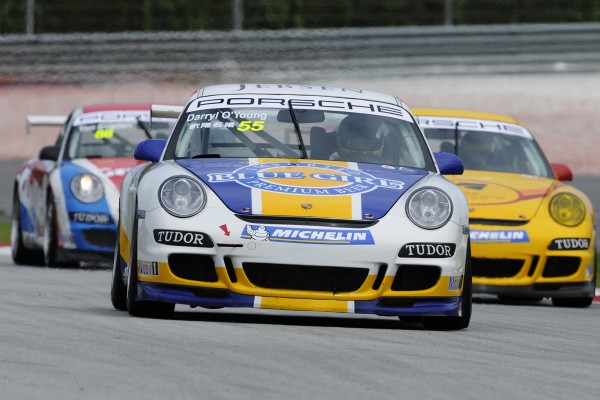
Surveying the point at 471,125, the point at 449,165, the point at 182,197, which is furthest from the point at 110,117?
the point at 182,197

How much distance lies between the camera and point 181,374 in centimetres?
606

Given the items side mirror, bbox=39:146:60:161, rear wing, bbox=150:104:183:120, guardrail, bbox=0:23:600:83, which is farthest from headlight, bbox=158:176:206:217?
guardrail, bbox=0:23:600:83

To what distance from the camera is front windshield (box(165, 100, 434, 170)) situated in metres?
8.89

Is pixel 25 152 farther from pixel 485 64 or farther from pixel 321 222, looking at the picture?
pixel 321 222

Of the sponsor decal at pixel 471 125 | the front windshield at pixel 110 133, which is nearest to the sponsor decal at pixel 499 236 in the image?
the sponsor decal at pixel 471 125

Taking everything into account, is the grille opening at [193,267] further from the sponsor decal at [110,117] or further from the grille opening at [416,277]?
the sponsor decal at [110,117]

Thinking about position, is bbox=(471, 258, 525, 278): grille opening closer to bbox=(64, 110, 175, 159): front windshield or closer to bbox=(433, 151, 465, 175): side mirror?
bbox=(433, 151, 465, 175): side mirror

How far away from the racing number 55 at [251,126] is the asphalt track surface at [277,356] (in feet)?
3.10

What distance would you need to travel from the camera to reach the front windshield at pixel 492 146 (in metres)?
12.1

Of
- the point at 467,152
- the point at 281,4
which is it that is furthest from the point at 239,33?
the point at 467,152

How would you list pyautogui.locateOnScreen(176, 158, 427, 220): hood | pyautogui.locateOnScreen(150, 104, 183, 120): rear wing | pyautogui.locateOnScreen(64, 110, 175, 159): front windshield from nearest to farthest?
pyautogui.locateOnScreen(176, 158, 427, 220): hood, pyautogui.locateOnScreen(150, 104, 183, 120): rear wing, pyautogui.locateOnScreen(64, 110, 175, 159): front windshield

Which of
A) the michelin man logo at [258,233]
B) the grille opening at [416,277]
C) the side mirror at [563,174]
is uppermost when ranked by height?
the michelin man logo at [258,233]

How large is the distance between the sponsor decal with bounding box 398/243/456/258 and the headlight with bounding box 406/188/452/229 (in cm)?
9

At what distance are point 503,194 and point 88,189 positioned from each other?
3.37 meters
